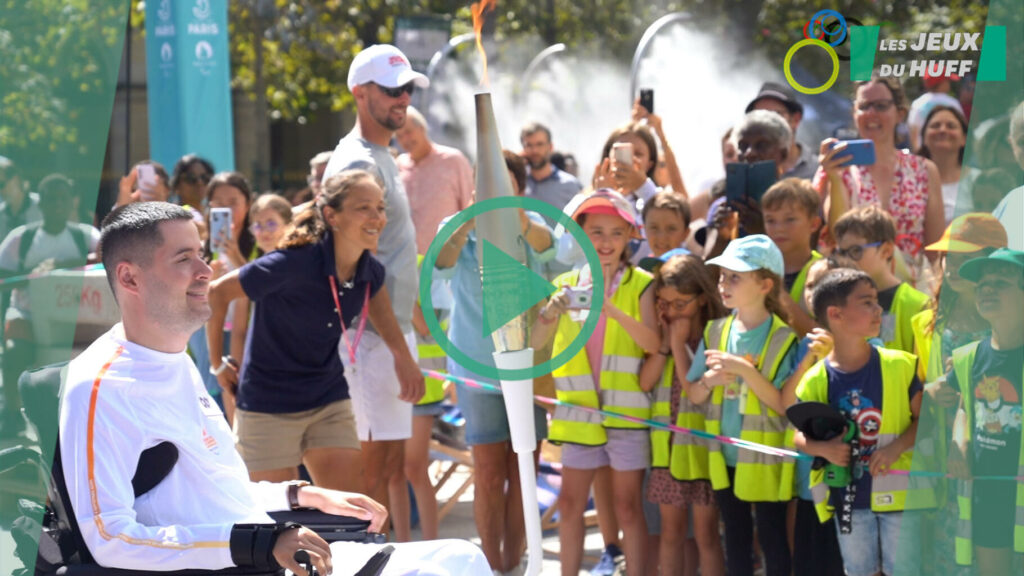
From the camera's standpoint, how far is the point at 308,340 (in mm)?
4586

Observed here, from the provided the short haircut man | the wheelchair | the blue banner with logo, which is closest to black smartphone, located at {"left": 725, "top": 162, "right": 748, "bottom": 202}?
the short haircut man

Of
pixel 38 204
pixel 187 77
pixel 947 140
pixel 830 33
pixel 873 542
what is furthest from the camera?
pixel 187 77

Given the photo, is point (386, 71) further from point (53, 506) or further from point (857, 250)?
point (53, 506)

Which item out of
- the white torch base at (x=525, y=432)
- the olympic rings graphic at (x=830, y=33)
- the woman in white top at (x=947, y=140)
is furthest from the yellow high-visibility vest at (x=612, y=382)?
the woman in white top at (x=947, y=140)

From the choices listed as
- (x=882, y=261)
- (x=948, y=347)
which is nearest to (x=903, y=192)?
(x=882, y=261)

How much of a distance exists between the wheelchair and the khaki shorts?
1611 mm

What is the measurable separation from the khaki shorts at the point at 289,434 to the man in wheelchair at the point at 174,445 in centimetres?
124

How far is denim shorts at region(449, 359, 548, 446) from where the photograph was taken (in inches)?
204

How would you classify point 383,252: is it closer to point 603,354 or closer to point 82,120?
point 603,354

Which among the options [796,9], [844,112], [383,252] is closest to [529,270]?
[383,252]

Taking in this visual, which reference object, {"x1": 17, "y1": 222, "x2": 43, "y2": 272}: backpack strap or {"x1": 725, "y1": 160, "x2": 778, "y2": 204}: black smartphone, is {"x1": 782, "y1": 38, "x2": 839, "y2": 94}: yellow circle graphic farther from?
{"x1": 17, "y1": 222, "x2": 43, "y2": 272}: backpack strap

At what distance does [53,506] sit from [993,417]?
2.41 metres

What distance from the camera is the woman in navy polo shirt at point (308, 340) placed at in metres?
4.56

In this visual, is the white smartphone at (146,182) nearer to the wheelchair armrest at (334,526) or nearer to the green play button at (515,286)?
the green play button at (515,286)
